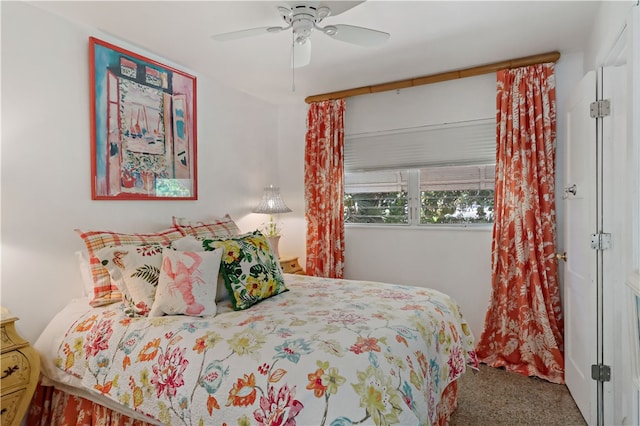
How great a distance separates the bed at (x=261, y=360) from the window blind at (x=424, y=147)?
1533 mm

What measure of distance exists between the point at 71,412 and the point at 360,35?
2.46 meters

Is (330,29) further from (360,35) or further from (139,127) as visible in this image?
(139,127)

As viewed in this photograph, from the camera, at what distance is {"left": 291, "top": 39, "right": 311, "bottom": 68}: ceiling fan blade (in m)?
2.14

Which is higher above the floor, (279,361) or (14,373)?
(279,361)

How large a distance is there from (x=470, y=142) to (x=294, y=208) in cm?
194

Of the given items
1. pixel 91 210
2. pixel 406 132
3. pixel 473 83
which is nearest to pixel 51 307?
pixel 91 210

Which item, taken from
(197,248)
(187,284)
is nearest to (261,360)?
(187,284)

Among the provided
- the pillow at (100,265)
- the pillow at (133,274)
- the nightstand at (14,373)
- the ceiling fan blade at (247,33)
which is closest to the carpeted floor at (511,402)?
the pillow at (133,274)

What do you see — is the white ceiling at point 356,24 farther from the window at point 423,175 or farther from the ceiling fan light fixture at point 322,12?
the window at point 423,175

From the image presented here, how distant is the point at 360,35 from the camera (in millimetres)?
1942

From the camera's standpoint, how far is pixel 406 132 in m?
3.45

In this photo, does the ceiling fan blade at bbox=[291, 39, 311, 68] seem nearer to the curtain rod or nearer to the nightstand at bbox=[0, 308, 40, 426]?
the curtain rod

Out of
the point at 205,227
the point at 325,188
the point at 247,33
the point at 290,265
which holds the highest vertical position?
the point at 247,33

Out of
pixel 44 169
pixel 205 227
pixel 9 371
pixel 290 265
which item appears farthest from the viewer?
pixel 290 265
